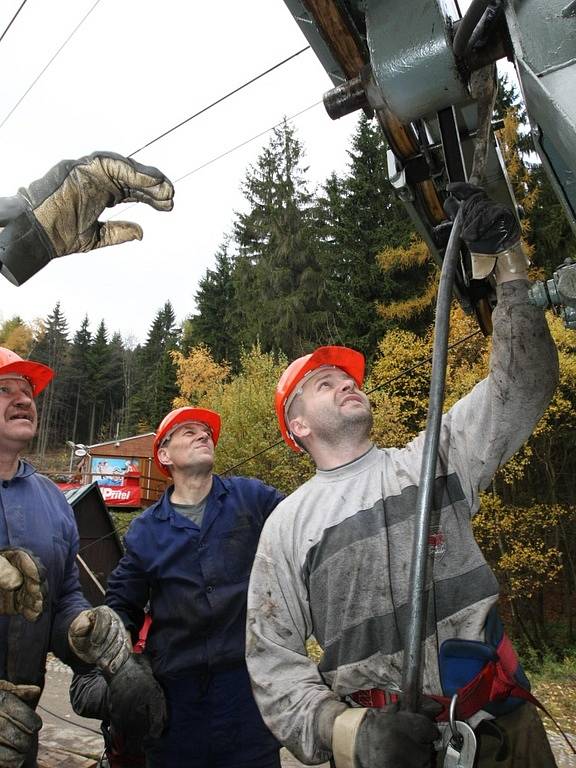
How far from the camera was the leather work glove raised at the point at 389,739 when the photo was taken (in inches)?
48.9

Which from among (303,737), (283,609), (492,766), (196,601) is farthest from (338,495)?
(196,601)

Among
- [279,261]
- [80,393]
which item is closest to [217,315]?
[279,261]

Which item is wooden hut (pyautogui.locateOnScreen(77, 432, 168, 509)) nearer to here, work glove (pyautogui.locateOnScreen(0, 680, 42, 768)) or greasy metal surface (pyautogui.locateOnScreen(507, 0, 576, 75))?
work glove (pyautogui.locateOnScreen(0, 680, 42, 768))

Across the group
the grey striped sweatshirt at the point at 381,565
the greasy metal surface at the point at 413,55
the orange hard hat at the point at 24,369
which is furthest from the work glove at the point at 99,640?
the greasy metal surface at the point at 413,55

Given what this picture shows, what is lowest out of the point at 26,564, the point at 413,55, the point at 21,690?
the point at 21,690

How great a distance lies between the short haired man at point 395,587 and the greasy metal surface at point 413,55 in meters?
0.28

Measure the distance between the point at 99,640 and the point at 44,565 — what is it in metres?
0.47

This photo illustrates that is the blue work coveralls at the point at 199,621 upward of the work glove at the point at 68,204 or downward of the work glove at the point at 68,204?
downward

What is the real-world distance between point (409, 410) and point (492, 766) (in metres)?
13.2

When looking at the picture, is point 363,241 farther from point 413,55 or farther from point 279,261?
point 413,55

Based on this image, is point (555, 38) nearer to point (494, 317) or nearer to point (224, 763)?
point (494, 317)

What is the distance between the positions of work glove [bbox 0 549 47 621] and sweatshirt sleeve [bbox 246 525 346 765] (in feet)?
2.98

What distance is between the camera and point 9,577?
197 cm

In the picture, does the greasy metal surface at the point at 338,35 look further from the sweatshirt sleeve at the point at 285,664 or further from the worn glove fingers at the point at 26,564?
the worn glove fingers at the point at 26,564
